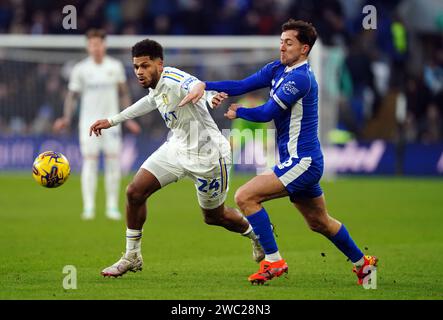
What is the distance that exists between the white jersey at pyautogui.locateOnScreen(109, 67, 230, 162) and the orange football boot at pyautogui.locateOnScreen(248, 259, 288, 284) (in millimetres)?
1252

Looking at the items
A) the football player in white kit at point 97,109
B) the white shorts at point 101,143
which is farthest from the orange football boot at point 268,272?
the white shorts at point 101,143

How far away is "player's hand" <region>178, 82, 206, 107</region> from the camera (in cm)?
834

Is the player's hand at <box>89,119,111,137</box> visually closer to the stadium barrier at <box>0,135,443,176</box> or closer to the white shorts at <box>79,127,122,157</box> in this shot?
the white shorts at <box>79,127,122,157</box>

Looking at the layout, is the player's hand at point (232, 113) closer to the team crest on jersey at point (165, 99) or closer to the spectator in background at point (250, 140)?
the team crest on jersey at point (165, 99)

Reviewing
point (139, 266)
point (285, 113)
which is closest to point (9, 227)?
point (139, 266)

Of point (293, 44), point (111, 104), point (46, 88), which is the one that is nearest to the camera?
point (293, 44)

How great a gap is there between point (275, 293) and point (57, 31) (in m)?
18.0

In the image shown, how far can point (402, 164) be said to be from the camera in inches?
921

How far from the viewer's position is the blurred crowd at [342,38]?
74.2ft

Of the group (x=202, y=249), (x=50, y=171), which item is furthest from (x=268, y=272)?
(x=202, y=249)

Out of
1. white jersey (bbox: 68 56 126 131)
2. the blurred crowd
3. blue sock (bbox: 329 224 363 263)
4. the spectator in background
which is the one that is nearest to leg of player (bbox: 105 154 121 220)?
white jersey (bbox: 68 56 126 131)

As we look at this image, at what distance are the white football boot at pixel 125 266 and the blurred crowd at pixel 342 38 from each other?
13.7 meters

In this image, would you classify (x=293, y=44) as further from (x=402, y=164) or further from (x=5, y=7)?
(x=5, y=7)

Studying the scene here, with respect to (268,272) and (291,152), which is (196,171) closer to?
(291,152)
